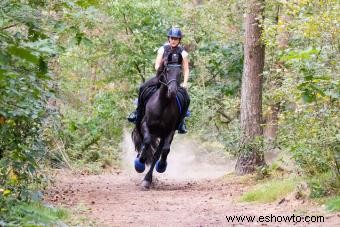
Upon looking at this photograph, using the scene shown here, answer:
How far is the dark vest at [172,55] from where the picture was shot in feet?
37.1

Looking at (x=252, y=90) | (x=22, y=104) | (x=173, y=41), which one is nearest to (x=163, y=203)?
(x=173, y=41)

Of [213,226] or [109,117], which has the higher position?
[213,226]

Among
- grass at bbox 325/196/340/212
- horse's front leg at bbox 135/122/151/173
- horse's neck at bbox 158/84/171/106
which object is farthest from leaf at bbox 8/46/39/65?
horse's front leg at bbox 135/122/151/173

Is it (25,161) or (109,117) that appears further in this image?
(109,117)

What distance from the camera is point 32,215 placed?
531cm

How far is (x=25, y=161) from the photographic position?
7.30 meters

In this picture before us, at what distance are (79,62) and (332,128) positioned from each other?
12.8 metres

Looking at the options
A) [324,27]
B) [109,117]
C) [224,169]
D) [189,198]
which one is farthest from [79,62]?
[324,27]

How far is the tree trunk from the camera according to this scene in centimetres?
1341

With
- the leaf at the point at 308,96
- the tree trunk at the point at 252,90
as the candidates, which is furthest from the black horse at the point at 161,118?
the leaf at the point at 308,96

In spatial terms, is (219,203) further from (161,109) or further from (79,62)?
(79,62)

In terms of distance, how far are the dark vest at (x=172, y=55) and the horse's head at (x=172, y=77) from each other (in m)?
0.18

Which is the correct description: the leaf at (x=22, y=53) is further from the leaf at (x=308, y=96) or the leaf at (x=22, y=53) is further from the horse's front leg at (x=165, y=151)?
the horse's front leg at (x=165, y=151)

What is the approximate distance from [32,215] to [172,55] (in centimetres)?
652
